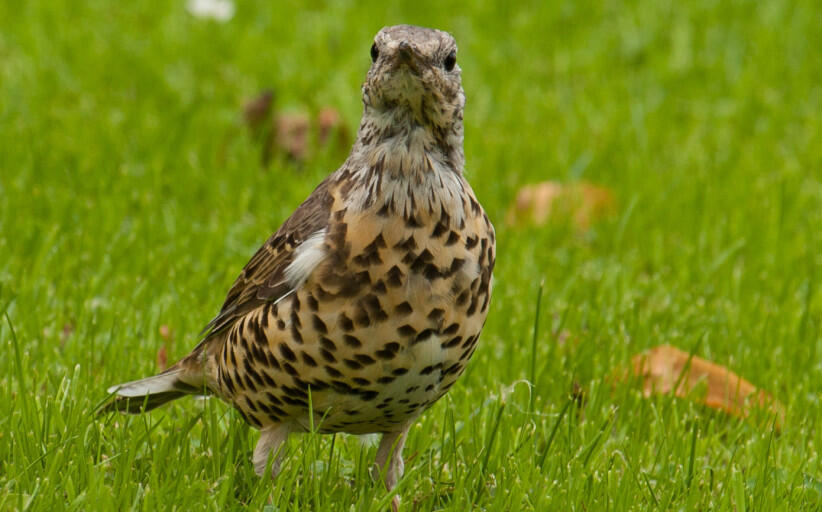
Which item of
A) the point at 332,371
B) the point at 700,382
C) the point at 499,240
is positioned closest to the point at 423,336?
the point at 332,371

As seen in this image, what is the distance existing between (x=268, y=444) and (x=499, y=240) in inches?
111

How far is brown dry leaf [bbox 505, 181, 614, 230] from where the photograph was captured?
6.85 metres

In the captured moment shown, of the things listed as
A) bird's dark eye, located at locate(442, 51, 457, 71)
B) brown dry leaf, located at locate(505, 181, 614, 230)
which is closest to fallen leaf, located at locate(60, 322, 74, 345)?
bird's dark eye, located at locate(442, 51, 457, 71)

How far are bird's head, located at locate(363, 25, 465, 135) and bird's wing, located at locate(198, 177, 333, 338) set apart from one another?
14.6 inches

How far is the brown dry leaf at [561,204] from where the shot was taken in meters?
6.85

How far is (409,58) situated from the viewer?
11.3ft

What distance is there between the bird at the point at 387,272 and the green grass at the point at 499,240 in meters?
0.37

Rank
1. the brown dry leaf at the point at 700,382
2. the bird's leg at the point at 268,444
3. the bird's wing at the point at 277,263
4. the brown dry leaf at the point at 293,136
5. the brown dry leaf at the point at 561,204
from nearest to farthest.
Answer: the bird's wing at the point at 277,263 < the bird's leg at the point at 268,444 < the brown dry leaf at the point at 700,382 < the brown dry leaf at the point at 561,204 < the brown dry leaf at the point at 293,136

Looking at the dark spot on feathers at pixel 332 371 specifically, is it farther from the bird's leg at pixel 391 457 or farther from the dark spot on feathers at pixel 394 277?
the bird's leg at pixel 391 457

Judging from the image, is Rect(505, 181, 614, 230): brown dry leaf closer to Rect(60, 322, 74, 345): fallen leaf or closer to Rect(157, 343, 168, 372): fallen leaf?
Rect(157, 343, 168, 372): fallen leaf

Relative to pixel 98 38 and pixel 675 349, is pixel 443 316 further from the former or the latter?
pixel 98 38

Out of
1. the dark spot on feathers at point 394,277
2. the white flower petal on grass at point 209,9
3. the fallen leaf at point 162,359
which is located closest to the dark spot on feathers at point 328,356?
the dark spot on feathers at point 394,277

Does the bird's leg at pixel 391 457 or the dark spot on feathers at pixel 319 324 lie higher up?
the dark spot on feathers at pixel 319 324

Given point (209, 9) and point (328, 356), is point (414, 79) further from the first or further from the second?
point (209, 9)
